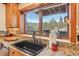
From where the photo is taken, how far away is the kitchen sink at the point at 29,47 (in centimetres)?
141

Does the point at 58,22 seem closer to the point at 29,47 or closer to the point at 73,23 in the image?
the point at 73,23

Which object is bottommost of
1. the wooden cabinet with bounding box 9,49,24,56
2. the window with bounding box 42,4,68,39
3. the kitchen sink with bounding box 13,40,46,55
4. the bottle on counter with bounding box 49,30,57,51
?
the wooden cabinet with bounding box 9,49,24,56

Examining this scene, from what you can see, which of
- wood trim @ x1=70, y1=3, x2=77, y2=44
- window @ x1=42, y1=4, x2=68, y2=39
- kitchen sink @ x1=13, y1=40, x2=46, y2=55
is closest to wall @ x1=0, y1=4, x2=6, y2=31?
kitchen sink @ x1=13, y1=40, x2=46, y2=55

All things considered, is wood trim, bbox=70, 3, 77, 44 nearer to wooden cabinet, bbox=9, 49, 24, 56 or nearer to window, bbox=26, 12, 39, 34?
window, bbox=26, 12, 39, 34

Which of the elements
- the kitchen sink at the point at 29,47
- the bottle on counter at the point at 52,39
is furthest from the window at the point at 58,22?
the kitchen sink at the point at 29,47

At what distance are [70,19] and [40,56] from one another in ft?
1.77

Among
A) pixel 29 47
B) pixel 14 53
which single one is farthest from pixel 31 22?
pixel 14 53

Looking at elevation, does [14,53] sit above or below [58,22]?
below

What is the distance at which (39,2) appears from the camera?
153cm

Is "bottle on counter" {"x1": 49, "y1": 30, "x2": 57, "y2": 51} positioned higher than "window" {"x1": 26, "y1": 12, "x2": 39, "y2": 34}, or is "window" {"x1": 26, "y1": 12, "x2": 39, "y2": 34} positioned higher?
"window" {"x1": 26, "y1": 12, "x2": 39, "y2": 34}

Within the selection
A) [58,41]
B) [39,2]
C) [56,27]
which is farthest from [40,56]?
[39,2]

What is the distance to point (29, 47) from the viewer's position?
154 centimetres

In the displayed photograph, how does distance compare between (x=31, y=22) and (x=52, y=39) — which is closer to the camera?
(x=52, y=39)

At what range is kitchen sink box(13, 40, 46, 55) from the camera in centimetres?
141
